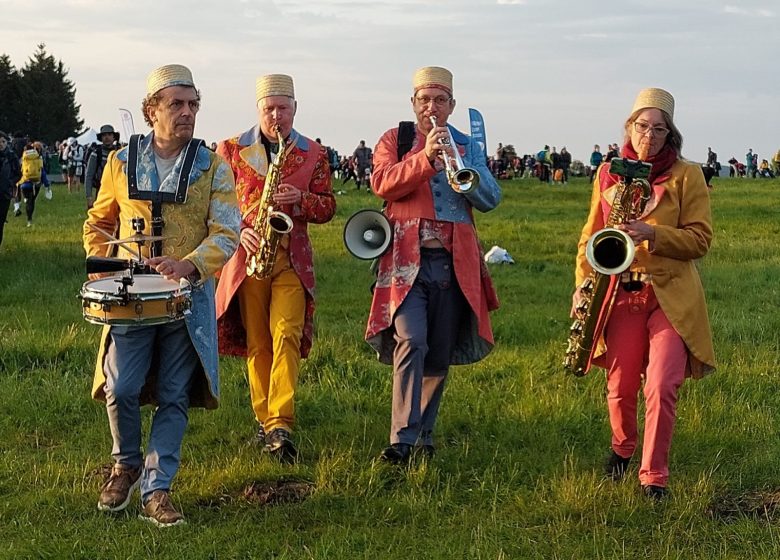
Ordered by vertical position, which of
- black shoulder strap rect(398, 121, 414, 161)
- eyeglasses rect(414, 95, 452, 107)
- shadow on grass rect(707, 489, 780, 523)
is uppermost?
eyeglasses rect(414, 95, 452, 107)

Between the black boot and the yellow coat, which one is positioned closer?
the yellow coat

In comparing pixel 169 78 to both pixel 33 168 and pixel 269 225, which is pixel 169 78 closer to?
pixel 269 225

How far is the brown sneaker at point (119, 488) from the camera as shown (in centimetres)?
493

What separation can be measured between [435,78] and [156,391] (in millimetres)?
2343

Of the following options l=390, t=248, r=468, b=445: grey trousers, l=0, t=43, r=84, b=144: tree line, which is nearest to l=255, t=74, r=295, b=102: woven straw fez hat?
l=390, t=248, r=468, b=445: grey trousers

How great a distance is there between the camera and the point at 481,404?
693 cm

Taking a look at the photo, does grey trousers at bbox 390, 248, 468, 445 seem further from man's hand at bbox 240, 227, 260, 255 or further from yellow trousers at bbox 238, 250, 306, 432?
man's hand at bbox 240, 227, 260, 255

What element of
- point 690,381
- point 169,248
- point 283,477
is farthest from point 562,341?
point 169,248

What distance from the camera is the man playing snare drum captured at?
4832mm

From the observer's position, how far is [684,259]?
5.15 m

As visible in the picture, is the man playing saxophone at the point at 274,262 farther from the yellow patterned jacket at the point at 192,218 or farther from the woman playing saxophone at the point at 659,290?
the woman playing saxophone at the point at 659,290

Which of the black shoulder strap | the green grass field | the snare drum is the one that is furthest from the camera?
the black shoulder strap

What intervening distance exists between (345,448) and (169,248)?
180cm

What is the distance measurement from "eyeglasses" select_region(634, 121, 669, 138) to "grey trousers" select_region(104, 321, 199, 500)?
8.39 ft
